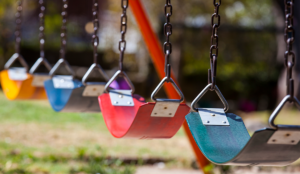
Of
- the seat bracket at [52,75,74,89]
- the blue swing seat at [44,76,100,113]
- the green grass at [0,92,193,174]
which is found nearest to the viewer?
the blue swing seat at [44,76,100,113]

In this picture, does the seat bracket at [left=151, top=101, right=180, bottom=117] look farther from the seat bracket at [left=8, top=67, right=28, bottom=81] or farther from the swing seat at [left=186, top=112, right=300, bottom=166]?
the seat bracket at [left=8, top=67, right=28, bottom=81]

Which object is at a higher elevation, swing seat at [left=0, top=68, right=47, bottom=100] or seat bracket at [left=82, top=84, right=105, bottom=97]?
seat bracket at [left=82, top=84, right=105, bottom=97]

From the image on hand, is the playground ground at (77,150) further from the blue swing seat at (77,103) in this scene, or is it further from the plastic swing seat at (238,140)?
the plastic swing seat at (238,140)

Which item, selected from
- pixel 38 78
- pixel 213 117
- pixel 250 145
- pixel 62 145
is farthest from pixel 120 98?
pixel 62 145

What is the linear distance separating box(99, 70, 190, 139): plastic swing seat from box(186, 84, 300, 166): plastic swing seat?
10cm

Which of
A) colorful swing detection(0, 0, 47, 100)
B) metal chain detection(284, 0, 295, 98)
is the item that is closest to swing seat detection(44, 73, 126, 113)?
colorful swing detection(0, 0, 47, 100)

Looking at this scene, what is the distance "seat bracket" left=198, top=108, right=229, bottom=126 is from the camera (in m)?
1.57

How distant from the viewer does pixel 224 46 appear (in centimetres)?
1129

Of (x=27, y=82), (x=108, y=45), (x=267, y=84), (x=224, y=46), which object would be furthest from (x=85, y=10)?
(x=27, y=82)

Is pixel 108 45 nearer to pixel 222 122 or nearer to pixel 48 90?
pixel 48 90

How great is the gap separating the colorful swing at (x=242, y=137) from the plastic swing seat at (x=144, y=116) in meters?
0.09

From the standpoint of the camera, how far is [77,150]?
169 inches

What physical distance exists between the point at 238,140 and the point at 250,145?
35 centimetres

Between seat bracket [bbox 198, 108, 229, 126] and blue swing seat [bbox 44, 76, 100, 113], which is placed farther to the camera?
blue swing seat [bbox 44, 76, 100, 113]
